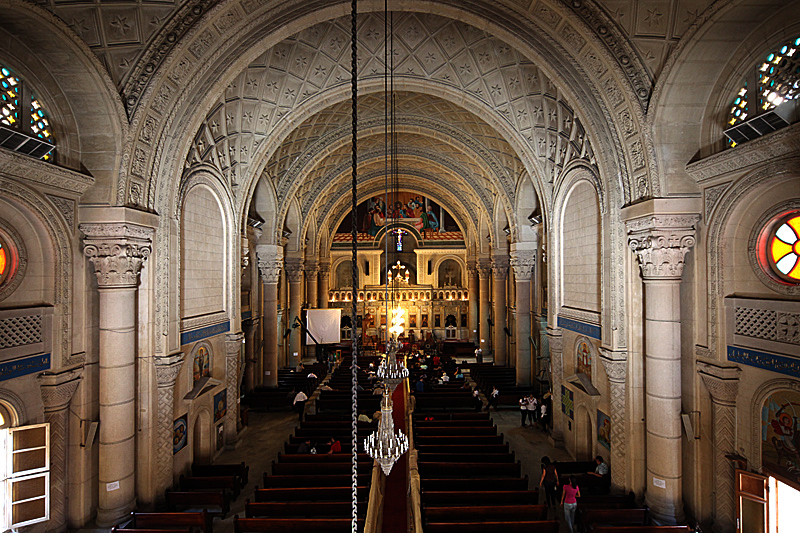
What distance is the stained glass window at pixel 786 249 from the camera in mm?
6926

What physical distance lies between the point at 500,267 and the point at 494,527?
1869cm

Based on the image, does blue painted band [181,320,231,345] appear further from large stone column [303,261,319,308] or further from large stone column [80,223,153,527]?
large stone column [303,261,319,308]

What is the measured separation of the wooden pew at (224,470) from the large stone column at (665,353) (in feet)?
30.2

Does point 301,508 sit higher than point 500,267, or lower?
lower

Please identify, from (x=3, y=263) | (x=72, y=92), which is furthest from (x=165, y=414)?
(x=72, y=92)

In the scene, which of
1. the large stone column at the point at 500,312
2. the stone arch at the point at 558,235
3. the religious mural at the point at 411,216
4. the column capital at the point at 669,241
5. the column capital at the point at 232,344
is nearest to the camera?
the column capital at the point at 669,241

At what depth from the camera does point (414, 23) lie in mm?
12680

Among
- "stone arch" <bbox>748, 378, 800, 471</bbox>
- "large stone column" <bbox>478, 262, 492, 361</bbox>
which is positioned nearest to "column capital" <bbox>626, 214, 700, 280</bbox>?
"stone arch" <bbox>748, 378, 800, 471</bbox>

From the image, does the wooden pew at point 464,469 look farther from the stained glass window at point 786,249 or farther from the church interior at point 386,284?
the stained glass window at point 786,249


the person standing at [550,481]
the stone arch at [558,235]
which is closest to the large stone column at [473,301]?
the stone arch at [558,235]

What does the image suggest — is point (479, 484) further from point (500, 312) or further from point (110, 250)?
point (500, 312)

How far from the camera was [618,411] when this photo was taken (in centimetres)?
972

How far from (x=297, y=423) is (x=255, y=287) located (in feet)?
21.2

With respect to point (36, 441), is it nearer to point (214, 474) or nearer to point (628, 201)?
point (214, 474)
